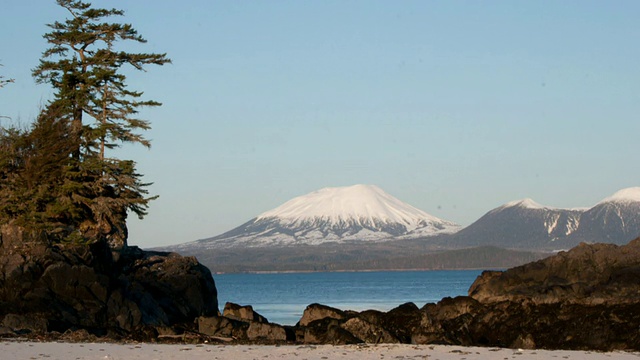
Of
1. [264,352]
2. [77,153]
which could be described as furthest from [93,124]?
[264,352]

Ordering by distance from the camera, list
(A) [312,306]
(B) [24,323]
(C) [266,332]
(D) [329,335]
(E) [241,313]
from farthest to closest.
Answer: (E) [241,313], (A) [312,306], (B) [24,323], (C) [266,332], (D) [329,335]

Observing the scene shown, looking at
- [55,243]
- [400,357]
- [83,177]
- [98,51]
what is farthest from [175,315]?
[400,357]

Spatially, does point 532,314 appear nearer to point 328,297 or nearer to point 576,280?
point 576,280

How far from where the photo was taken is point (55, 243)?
3719 centimetres

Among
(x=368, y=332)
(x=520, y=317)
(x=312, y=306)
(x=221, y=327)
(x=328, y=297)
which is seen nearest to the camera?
(x=368, y=332)

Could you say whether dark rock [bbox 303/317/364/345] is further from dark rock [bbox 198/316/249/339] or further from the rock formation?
dark rock [bbox 198/316/249/339]

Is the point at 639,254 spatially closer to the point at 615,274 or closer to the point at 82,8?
the point at 615,274

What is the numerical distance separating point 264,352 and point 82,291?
14.2 meters

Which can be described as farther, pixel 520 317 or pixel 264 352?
pixel 520 317

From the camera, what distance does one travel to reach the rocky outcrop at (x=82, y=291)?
1245 inches

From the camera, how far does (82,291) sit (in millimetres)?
33844

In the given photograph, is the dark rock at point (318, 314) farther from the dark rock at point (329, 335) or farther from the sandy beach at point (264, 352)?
the sandy beach at point (264, 352)

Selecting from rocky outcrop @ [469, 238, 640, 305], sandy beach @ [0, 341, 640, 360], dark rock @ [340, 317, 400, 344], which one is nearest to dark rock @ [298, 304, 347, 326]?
dark rock @ [340, 317, 400, 344]

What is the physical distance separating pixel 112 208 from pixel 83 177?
194 cm
